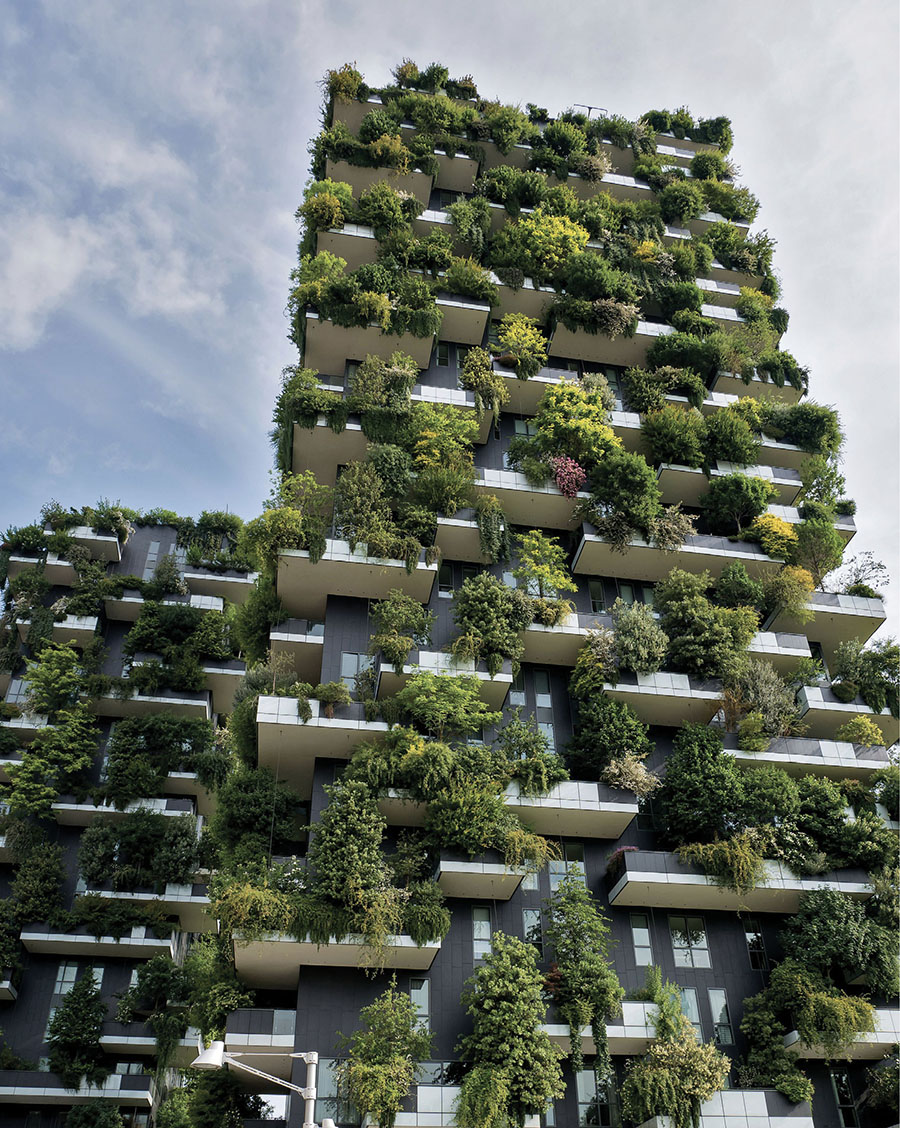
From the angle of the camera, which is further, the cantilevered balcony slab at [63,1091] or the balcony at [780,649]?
the cantilevered balcony slab at [63,1091]

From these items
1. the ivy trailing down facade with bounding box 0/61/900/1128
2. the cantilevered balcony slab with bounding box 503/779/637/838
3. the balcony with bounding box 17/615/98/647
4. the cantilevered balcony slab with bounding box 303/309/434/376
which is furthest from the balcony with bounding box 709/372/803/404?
the balcony with bounding box 17/615/98/647

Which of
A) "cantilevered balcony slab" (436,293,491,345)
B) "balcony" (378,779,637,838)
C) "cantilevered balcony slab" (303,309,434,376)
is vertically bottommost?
"balcony" (378,779,637,838)

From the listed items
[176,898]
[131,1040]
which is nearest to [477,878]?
[176,898]

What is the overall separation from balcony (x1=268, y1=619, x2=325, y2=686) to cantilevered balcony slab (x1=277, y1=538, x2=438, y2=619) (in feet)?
2.84

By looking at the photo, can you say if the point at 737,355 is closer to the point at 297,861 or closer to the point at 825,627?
the point at 825,627

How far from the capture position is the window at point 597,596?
33.9 meters

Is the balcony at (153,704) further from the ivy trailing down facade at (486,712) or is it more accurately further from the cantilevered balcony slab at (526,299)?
the cantilevered balcony slab at (526,299)

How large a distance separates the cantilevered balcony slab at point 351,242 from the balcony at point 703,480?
48.8 ft

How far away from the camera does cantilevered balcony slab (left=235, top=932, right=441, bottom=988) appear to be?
77.3 feet

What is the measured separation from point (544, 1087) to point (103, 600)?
3271cm

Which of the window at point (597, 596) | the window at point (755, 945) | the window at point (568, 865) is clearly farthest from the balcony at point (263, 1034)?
the window at point (597, 596)

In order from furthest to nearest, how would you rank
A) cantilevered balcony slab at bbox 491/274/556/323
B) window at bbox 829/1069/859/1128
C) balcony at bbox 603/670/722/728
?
cantilevered balcony slab at bbox 491/274/556/323 → balcony at bbox 603/670/722/728 → window at bbox 829/1069/859/1128

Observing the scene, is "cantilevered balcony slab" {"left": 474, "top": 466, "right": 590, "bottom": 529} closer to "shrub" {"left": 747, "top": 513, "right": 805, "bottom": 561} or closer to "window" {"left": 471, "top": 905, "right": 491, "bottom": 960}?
"shrub" {"left": 747, "top": 513, "right": 805, "bottom": 561}

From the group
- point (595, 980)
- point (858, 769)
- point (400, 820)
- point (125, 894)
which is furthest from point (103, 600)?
point (858, 769)
